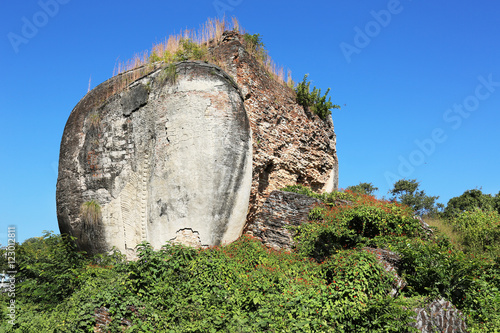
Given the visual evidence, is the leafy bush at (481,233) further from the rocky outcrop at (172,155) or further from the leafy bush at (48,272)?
the leafy bush at (48,272)

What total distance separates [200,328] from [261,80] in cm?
859

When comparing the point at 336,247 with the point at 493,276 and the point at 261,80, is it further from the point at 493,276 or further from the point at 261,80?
the point at 261,80

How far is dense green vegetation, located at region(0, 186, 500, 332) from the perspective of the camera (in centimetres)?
721

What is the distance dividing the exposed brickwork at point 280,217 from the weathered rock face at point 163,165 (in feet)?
3.26

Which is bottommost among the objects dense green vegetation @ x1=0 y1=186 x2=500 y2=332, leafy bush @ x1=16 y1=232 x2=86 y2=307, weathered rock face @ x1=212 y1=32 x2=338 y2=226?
dense green vegetation @ x1=0 y1=186 x2=500 y2=332

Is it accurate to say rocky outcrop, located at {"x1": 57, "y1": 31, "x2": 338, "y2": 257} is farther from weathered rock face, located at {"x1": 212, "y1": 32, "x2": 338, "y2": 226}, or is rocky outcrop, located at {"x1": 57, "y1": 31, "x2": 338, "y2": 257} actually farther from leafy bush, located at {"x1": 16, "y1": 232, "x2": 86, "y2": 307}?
leafy bush, located at {"x1": 16, "y1": 232, "x2": 86, "y2": 307}

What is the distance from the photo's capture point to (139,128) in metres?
11.2

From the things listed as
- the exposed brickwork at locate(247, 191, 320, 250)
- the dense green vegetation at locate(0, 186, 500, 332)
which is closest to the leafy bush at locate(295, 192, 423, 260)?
the dense green vegetation at locate(0, 186, 500, 332)

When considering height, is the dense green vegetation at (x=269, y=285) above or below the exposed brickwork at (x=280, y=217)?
below

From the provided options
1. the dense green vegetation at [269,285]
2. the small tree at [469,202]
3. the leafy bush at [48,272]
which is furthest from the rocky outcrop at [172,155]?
the small tree at [469,202]

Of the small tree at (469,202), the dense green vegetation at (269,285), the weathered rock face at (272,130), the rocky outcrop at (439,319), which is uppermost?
the weathered rock face at (272,130)

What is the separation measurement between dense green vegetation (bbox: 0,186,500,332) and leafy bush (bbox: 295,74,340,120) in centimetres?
609

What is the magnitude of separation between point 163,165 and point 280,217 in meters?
3.68

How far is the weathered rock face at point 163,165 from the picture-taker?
10.2 m
